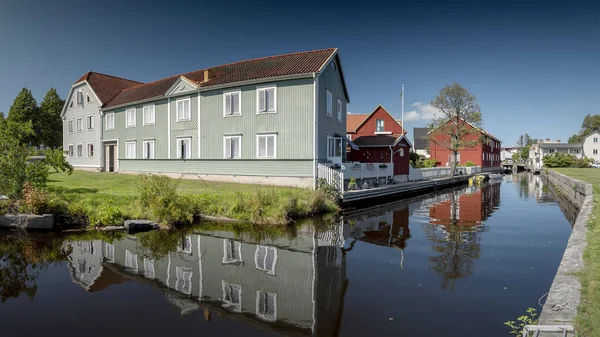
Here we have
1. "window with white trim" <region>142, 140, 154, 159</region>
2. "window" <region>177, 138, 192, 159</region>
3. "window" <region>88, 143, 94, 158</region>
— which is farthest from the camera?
"window" <region>88, 143, 94, 158</region>

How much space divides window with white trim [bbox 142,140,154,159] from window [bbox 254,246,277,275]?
22.0 metres

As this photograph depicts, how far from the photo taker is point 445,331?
596cm

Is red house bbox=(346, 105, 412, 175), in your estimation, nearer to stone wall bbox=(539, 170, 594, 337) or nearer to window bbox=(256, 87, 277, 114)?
window bbox=(256, 87, 277, 114)

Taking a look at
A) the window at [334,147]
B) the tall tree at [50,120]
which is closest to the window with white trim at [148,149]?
the window at [334,147]

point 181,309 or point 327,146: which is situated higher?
point 327,146

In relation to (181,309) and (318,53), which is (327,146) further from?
(181,309)

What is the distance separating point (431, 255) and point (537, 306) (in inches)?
147

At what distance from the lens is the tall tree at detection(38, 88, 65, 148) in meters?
59.8

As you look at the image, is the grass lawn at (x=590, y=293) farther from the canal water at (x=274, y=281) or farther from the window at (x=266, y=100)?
the window at (x=266, y=100)

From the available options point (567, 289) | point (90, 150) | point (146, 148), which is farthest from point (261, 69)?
point (90, 150)

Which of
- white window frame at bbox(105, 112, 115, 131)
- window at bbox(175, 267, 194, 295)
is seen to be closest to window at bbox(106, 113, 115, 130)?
white window frame at bbox(105, 112, 115, 131)

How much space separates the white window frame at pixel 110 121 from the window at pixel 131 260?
27091 millimetres

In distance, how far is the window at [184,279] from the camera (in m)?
7.84

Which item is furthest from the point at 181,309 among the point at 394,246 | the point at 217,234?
the point at 394,246
